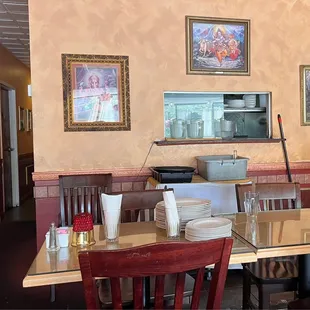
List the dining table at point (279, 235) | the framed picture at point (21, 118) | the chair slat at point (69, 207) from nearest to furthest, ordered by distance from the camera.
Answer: the dining table at point (279, 235), the chair slat at point (69, 207), the framed picture at point (21, 118)

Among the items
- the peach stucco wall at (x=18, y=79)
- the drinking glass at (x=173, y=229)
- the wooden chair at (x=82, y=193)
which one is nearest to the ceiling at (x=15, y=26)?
the peach stucco wall at (x=18, y=79)

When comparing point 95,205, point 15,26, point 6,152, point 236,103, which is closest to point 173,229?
point 95,205

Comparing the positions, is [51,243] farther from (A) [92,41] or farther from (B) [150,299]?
(A) [92,41]

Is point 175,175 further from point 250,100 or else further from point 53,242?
point 53,242

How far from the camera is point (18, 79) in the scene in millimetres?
7055

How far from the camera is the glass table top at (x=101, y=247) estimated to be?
1.35 metres

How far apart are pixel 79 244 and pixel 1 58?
5.27 metres

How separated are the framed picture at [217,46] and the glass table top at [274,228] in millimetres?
1919

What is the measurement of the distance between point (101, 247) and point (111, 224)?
0.11m

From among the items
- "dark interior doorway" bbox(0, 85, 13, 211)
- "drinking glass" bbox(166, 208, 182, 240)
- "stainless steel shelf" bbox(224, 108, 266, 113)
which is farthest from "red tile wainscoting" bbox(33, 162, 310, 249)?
"dark interior doorway" bbox(0, 85, 13, 211)

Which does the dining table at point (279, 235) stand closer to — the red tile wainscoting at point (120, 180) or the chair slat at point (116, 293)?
the chair slat at point (116, 293)

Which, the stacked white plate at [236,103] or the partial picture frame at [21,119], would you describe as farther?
the partial picture frame at [21,119]

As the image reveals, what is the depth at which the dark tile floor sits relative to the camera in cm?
270

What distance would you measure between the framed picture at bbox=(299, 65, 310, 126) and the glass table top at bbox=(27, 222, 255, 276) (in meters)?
Answer: 2.67
